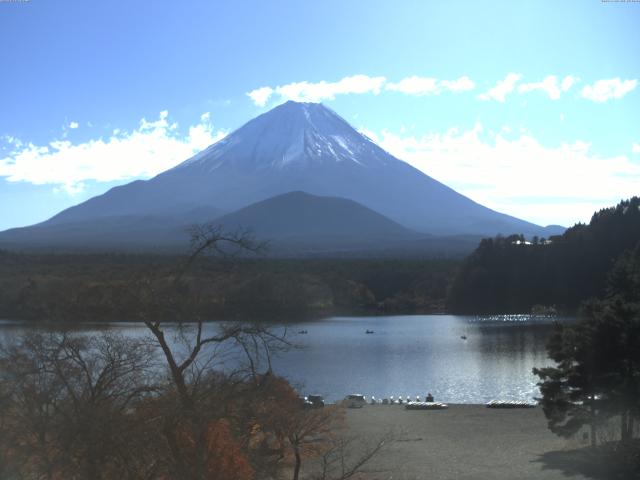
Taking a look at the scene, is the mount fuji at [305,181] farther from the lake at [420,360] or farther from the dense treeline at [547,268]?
the lake at [420,360]

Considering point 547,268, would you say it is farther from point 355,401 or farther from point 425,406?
point 425,406

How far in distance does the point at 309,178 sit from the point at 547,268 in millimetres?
100555

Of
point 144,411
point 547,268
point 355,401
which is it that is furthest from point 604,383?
point 547,268

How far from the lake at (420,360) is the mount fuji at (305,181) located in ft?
312

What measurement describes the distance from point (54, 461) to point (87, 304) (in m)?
2.23

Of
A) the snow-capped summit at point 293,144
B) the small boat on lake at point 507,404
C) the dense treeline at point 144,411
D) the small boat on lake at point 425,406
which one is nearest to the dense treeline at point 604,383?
the small boat on lake at point 507,404

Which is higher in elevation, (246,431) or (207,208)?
(207,208)

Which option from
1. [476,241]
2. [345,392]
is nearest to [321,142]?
[476,241]

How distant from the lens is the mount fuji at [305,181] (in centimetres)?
14275

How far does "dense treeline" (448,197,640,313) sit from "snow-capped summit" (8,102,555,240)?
8280 cm

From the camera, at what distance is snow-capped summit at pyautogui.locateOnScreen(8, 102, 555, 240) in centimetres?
14575

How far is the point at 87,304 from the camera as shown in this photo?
20.5 ft

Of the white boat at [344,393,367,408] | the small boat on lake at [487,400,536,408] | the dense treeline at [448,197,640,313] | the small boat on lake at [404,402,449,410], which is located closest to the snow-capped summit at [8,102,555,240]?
the dense treeline at [448,197,640,313]

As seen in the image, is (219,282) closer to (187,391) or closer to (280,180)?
(187,391)
